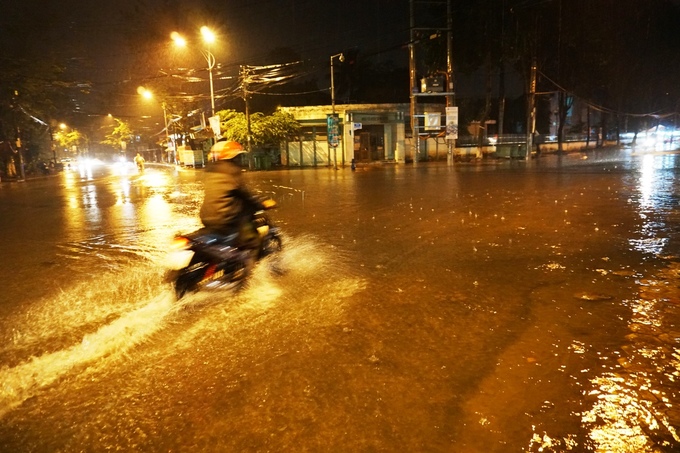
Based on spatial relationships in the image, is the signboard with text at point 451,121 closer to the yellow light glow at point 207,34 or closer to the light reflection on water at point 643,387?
the yellow light glow at point 207,34

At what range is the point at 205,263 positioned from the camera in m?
5.57

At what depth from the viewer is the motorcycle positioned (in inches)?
210

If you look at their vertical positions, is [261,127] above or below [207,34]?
below

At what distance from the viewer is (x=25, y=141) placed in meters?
43.3

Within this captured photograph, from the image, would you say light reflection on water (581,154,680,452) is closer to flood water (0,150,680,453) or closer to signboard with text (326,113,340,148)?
flood water (0,150,680,453)

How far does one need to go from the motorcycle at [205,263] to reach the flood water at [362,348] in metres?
0.24

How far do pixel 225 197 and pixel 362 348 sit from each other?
8.74 ft

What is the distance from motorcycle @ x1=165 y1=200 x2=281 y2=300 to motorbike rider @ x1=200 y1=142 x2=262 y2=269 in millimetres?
102

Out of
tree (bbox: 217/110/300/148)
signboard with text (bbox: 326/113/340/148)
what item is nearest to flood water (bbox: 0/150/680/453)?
signboard with text (bbox: 326/113/340/148)

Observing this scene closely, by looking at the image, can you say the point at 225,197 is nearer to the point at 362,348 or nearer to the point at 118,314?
the point at 118,314

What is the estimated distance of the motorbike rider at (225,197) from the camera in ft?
18.4

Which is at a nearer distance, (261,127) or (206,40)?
(206,40)

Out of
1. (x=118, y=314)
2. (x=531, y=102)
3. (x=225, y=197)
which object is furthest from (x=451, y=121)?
(x=118, y=314)

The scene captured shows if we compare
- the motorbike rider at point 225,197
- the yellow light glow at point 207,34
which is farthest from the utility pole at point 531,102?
the motorbike rider at point 225,197
